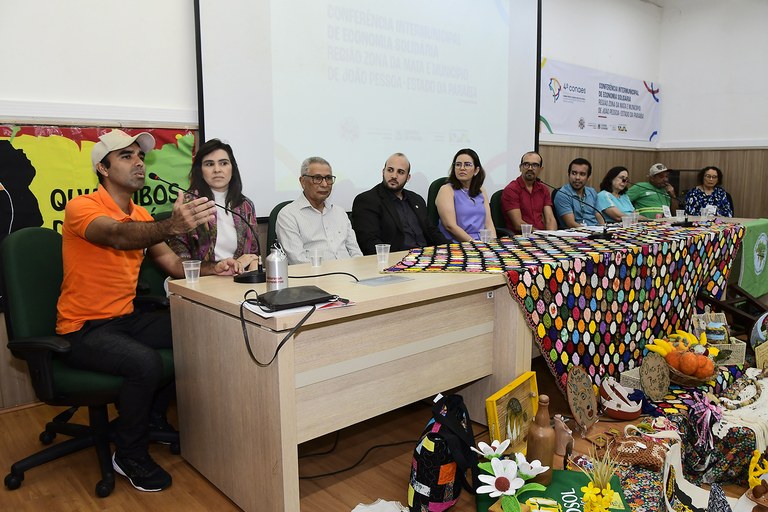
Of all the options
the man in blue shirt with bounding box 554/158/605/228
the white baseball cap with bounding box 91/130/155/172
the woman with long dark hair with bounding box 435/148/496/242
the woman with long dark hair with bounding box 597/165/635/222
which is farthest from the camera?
the woman with long dark hair with bounding box 597/165/635/222

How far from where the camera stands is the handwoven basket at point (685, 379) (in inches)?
94.5

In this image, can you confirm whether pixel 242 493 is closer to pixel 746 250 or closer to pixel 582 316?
pixel 582 316

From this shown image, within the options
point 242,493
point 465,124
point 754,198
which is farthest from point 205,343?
point 754,198

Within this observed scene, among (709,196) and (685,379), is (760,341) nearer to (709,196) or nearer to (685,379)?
(685,379)

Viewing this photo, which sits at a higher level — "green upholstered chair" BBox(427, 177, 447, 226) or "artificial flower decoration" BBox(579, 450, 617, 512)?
"green upholstered chair" BBox(427, 177, 447, 226)

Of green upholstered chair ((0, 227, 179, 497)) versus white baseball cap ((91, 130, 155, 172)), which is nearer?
green upholstered chair ((0, 227, 179, 497))

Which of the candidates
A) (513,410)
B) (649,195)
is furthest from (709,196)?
(513,410)

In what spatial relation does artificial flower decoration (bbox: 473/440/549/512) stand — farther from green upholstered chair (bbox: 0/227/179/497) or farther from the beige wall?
the beige wall

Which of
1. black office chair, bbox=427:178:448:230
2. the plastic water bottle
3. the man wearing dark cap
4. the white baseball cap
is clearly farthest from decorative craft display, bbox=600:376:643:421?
the man wearing dark cap

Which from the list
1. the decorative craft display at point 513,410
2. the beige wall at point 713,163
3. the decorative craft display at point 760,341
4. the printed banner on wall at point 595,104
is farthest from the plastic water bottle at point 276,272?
the beige wall at point 713,163

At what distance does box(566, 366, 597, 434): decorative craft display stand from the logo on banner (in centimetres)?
369

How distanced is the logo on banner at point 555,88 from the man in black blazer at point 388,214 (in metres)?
2.57

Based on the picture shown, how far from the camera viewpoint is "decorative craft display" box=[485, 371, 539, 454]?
1.82 meters

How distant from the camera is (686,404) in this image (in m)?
2.29
